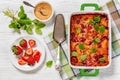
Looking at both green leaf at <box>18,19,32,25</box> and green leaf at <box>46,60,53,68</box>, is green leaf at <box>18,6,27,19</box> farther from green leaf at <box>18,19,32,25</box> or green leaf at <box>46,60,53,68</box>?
green leaf at <box>46,60,53,68</box>

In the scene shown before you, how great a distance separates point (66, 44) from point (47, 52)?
72mm

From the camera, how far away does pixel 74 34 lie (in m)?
1.36

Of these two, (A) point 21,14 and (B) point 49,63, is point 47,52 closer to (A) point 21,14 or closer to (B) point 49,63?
(B) point 49,63

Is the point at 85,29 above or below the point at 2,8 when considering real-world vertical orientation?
below

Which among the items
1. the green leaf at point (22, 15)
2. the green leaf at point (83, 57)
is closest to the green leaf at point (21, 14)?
the green leaf at point (22, 15)

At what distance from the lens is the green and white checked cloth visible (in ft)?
4.52

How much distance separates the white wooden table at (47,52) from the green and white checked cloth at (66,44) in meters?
0.02

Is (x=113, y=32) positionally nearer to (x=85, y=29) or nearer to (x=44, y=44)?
(x=85, y=29)

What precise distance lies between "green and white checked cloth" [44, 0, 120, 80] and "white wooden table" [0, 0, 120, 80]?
0.06 ft

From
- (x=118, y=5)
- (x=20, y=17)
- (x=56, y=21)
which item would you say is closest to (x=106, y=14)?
(x=118, y=5)

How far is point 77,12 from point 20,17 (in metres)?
0.20

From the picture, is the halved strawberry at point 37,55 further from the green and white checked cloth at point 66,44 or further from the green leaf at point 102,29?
the green leaf at point 102,29

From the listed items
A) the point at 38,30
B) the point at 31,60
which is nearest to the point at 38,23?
the point at 38,30

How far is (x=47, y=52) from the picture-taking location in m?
1.41
